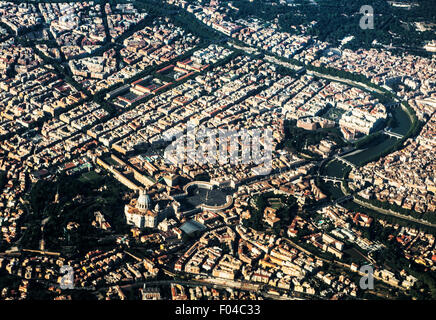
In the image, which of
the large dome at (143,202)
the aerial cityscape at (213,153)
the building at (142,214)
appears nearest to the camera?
the aerial cityscape at (213,153)

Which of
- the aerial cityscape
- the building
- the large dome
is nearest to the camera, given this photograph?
the aerial cityscape

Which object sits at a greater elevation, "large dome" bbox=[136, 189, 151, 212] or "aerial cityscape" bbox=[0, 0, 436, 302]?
"large dome" bbox=[136, 189, 151, 212]

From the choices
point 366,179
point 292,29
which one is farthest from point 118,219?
point 292,29

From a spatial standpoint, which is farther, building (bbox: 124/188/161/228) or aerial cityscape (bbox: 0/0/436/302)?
building (bbox: 124/188/161/228)

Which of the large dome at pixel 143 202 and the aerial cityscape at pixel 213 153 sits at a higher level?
the large dome at pixel 143 202

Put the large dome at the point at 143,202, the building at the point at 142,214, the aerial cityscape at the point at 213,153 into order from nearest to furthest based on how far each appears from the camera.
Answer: the aerial cityscape at the point at 213,153 < the building at the point at 142,214 < the large dome at the point at 143,202

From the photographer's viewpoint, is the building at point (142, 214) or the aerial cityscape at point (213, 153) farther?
the building at point (142, 214)

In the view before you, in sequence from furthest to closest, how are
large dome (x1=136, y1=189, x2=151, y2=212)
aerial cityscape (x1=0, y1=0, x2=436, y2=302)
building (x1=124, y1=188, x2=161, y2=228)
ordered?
large dome (x1=136, y1=189, x2=151, y2=212), building (x1=124, y1=188, x2=161, y2=228), aerial cityscape (x1=0, y1=0, x2=436, y2=302)

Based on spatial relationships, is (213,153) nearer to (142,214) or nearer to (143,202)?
(143,202)
